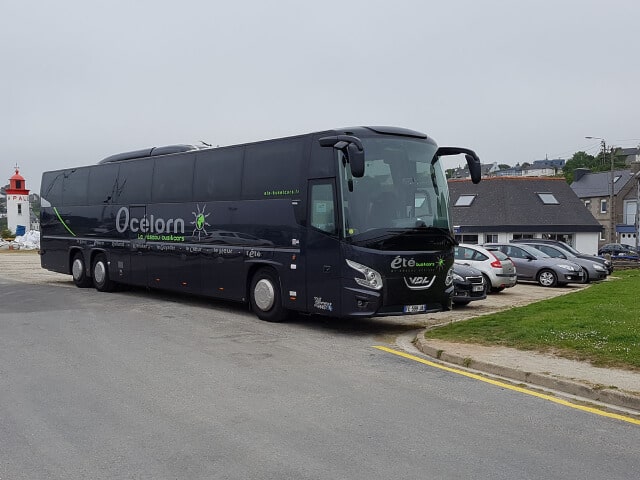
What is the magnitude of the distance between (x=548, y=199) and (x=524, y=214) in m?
3.16

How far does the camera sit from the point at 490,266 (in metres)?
19.7

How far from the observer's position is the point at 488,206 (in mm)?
52469

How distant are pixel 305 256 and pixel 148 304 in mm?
5881

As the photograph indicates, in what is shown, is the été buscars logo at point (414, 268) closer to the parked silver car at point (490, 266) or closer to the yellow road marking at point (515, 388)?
the yellow road marking at point (515, 388)

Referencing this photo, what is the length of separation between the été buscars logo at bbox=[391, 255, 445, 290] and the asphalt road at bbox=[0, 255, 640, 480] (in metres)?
1.31

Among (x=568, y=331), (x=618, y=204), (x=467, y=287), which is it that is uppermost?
(x=618, y=204)

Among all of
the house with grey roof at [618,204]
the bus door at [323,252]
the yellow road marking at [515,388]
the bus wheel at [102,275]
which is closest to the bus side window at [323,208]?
the bus door at [323,252]

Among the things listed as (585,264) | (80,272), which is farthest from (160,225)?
(585,264)

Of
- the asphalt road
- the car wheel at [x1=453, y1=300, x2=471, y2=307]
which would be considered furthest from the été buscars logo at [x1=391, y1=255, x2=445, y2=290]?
the car wheel at [x1=453, y1=300, x2=471, y2=307]

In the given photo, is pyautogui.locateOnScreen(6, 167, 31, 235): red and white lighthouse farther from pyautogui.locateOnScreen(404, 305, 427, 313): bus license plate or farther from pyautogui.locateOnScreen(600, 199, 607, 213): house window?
pyautogui.locateOnScreen(404, 305, 427, 313): bus license plate

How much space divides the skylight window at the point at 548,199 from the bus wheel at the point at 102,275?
4096 centimetres

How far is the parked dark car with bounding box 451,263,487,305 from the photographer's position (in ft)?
51.2

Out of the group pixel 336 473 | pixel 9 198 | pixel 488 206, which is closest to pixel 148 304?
pixel 336 473

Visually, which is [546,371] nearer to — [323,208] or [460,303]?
[323,208]
